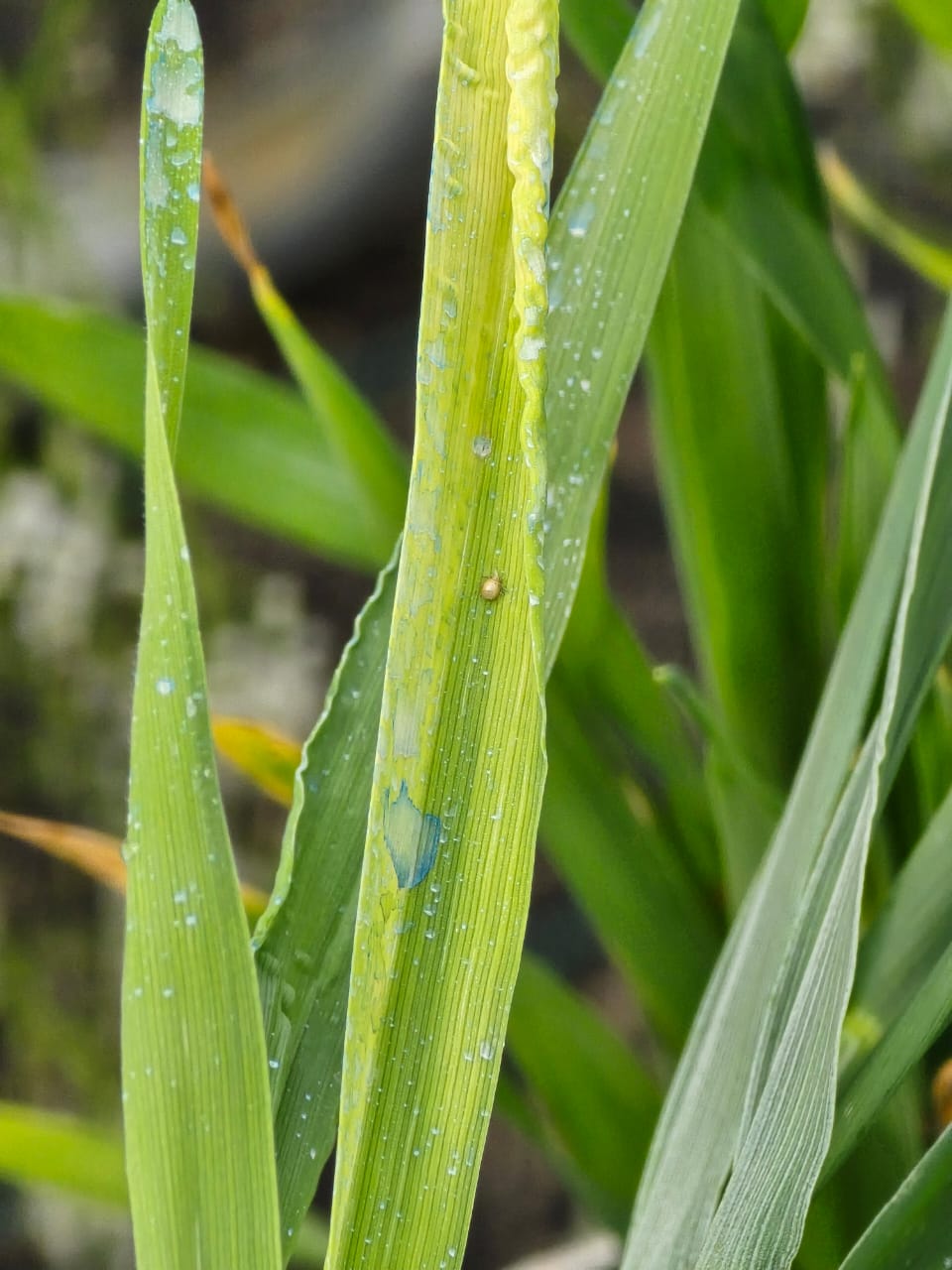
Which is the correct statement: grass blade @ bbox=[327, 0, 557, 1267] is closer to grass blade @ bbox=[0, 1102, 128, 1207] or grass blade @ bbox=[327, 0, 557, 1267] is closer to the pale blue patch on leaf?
the pale blue patch on leaf

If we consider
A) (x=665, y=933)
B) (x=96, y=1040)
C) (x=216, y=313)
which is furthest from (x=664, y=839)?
(x=216, y=313)

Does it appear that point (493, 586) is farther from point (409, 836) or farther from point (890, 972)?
point (890, 972)

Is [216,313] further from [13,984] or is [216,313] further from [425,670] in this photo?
[425,670]

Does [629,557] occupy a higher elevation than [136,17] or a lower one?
lower

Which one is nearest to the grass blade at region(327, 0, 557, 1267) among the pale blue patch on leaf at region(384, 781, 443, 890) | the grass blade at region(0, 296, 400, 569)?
the pale blue patch on leaf at region(384, 781, 443, 890)

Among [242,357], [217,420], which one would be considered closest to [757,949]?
[217,420]

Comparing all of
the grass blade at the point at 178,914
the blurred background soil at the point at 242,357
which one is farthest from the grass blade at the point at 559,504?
the blurred background soil at the point at 242,357

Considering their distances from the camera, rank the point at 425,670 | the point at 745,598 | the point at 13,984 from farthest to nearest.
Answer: the point at 13,984 < the point at 745,598 < the point at 425,670
